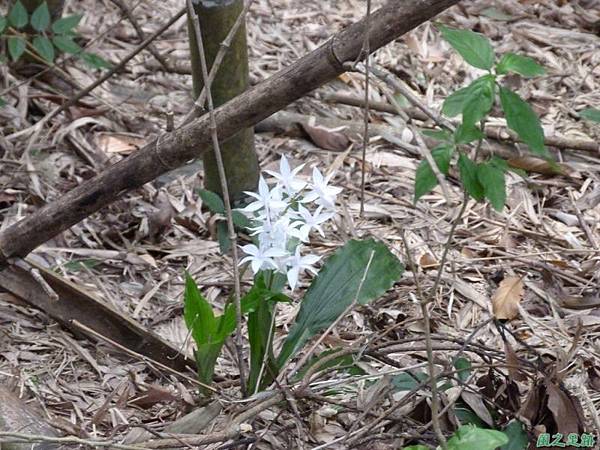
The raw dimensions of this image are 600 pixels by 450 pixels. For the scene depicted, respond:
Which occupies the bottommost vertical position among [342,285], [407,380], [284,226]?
[407,380]

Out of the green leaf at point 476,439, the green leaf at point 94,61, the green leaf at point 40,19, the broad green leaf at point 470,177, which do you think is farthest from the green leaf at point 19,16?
the green leaf at point 476,439

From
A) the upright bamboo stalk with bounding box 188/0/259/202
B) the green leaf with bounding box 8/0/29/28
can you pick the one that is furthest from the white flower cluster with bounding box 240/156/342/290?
the green leaf with bounding box 8/0/29/28

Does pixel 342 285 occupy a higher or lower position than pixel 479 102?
lower

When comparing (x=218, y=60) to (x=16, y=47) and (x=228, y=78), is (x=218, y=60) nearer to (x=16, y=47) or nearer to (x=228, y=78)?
(x=228, y=78)

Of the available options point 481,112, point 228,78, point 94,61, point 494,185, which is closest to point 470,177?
point 494,185

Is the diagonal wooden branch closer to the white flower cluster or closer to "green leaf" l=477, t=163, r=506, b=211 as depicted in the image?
the white flower cluster

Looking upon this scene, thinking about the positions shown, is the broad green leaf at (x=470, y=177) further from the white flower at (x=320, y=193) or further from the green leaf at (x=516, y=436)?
the green leaf at (x=516, y=436)
